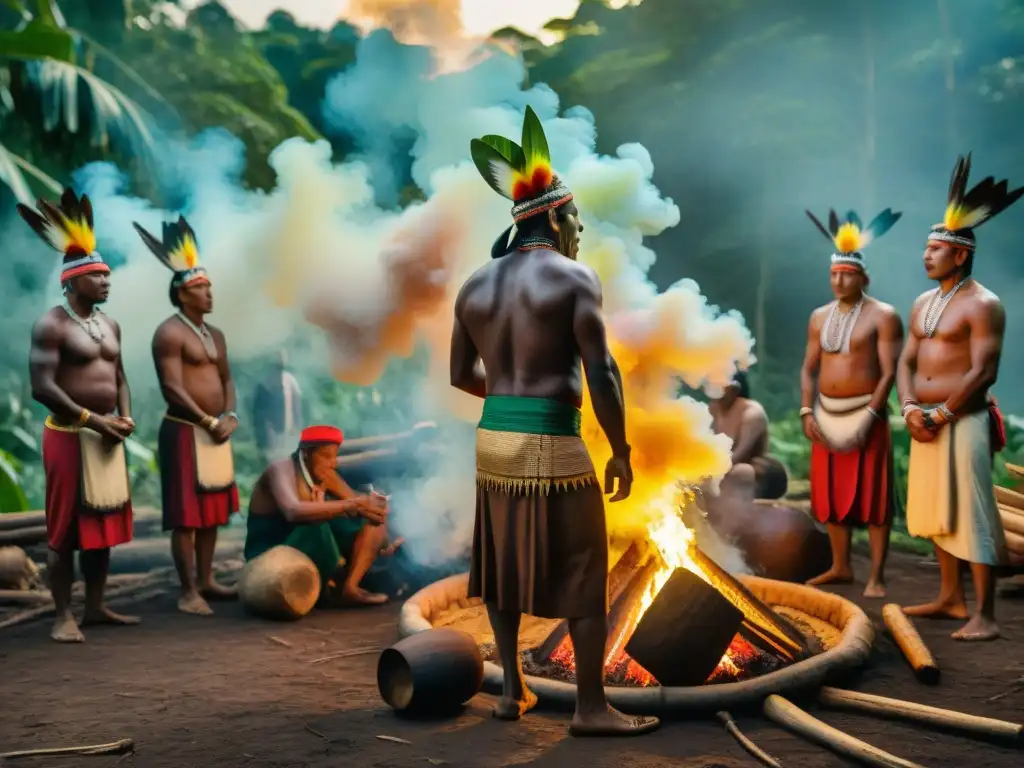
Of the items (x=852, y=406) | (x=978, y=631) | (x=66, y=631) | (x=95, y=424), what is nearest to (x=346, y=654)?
(x=66, y=631)

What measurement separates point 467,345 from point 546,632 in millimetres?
2125

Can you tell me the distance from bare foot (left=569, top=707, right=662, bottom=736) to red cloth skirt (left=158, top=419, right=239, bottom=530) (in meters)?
3.59

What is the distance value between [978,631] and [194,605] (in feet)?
15.9

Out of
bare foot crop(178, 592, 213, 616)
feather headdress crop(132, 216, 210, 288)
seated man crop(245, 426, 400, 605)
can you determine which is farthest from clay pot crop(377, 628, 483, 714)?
feather headdress crop(132, 216, 210, 288)

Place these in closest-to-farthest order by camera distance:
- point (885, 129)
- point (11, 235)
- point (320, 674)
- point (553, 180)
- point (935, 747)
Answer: point (935, 747) → point (553, 180) → point (320, 674) → point (11, 235) → point (885, 129)

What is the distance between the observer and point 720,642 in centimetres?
451

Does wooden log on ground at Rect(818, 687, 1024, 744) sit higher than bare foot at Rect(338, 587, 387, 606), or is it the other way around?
bare foot at Rect(338, 587, 387, 606)

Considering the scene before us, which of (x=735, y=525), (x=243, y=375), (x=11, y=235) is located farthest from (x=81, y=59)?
(x=735, y=525)

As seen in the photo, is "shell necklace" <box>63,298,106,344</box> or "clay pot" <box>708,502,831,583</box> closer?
"shell necklace" <box>63,298,106,344</box>

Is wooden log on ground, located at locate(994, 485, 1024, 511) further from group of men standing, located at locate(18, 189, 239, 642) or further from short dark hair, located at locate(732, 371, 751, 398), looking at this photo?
group of men standing, located at locate(18, 189, 239, 642)

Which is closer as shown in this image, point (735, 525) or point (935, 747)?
point (935, 747)

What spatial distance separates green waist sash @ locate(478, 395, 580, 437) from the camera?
405cm

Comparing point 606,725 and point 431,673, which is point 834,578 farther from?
point 431,673

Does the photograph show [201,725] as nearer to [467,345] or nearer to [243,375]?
[467,345]
